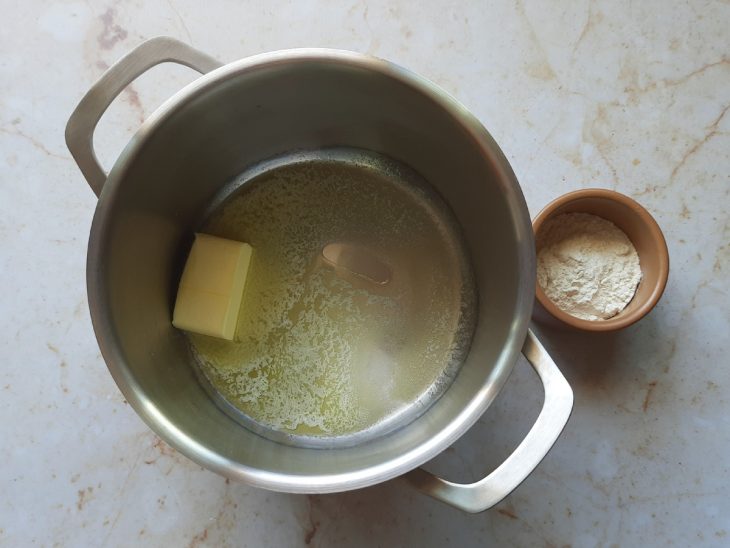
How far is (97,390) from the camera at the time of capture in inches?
35.4

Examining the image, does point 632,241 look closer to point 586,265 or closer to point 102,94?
point 586,265

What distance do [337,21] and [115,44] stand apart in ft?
1.19

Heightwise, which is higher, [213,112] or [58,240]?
[213,112]

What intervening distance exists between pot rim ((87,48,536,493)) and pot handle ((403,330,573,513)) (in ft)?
0.16

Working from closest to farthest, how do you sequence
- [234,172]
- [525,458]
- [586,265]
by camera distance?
[525,458] → [586,265] → [234,172]

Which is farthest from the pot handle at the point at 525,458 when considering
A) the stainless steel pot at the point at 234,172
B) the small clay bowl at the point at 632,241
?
the small clay bowl at the point at 632,241

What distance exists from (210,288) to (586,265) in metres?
0.55

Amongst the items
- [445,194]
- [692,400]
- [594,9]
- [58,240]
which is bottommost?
[692,400]

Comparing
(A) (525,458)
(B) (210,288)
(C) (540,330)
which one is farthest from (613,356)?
(B) (210,288)

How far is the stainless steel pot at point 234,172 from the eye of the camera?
2.23 ft

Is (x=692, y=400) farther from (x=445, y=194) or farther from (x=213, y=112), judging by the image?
(x=213, y=112)

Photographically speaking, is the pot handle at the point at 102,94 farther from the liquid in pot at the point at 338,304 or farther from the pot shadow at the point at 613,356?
the pot shadow at the point at 613,356

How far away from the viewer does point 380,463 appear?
0.69 m

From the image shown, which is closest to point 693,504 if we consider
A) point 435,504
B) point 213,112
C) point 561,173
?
point 435,504
